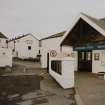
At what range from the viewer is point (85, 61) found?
19.7 meters

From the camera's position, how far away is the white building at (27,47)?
5381 cm

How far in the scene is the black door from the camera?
19078 millimetres

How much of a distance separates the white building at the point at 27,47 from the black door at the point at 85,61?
3430cm

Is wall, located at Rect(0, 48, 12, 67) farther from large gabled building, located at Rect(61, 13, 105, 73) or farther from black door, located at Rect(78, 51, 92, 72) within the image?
black door, located at Rect(78, 51, 92, 72)

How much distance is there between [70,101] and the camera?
26.8ft

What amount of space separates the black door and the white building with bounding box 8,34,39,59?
34303 millimetres

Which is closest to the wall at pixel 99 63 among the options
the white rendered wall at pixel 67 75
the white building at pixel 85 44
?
the white building at pixel 85 44

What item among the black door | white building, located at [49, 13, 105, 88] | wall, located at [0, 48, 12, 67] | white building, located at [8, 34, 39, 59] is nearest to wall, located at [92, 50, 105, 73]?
white building, located at [49, 13, 105, 88]

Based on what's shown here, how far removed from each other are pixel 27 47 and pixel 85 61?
1412 inches

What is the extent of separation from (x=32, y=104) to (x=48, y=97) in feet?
4.42

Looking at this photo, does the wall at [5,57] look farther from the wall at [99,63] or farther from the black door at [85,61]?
the wall at [99,63]

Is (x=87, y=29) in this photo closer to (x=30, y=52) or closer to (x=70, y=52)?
(x=70, y=52)


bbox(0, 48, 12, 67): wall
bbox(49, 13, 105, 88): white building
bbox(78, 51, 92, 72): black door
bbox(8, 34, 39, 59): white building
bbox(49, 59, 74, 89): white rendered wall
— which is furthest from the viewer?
bbox(8, 34, 39, 59): white building

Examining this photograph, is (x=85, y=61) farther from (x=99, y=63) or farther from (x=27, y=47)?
(x=27, y=47)
